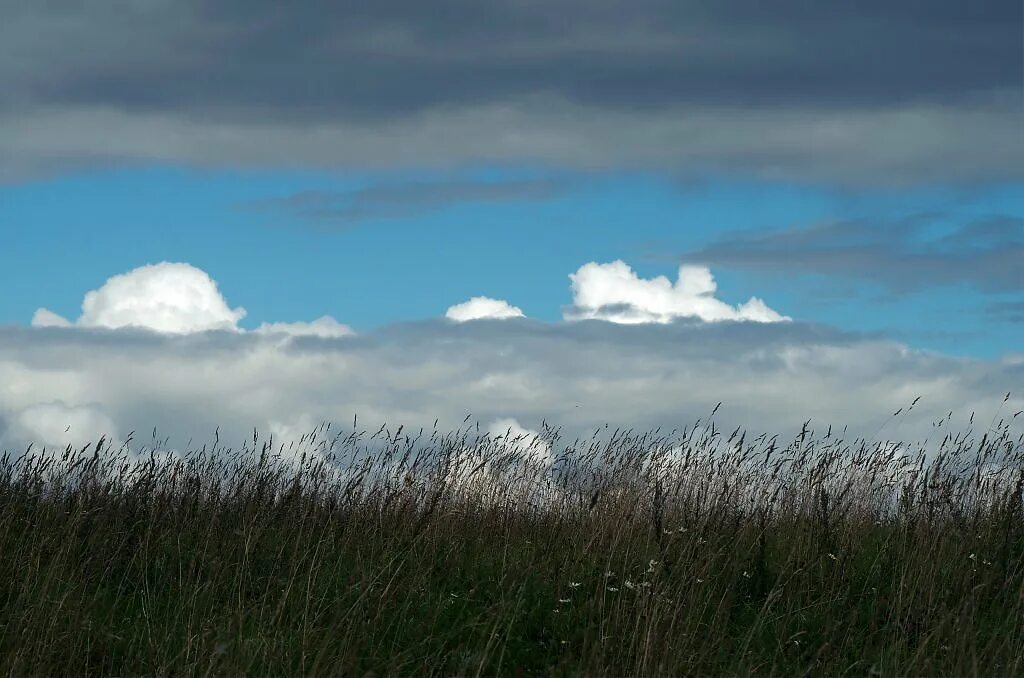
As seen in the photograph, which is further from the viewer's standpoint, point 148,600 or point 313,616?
point 148,600

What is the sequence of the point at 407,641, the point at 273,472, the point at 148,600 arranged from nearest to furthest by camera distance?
the point at 407,641 → the point at 148,600 → the point at 273,472

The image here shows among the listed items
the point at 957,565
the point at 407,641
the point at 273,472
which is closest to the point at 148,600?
the point at 407,641

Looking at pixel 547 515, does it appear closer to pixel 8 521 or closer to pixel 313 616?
pixel 313 616

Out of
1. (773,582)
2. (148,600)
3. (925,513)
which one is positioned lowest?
(148,600)

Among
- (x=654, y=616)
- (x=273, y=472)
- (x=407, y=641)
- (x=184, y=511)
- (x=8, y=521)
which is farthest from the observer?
(x=273, y=472)

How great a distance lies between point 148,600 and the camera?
6.56 m

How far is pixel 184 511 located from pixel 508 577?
344cm

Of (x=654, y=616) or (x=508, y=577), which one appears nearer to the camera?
(x=654, y=616)

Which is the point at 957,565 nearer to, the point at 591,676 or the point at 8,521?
the point at 591,676

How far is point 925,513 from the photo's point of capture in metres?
7.58

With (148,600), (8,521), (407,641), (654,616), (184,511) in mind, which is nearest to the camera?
(654,616)

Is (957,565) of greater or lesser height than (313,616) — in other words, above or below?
above

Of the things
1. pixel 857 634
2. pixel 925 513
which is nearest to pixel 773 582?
pixel 857 634

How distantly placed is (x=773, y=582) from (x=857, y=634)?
0.91m
